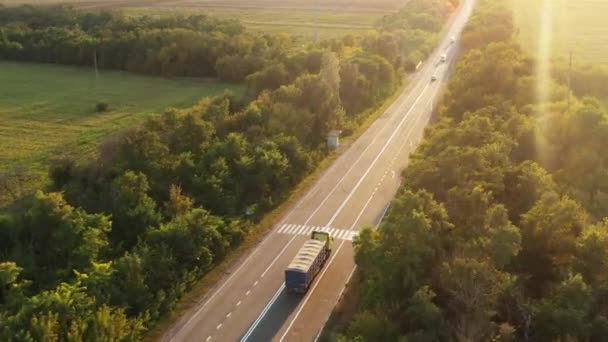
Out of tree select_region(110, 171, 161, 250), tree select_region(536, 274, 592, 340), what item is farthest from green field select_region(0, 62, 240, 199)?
tree select_region(536, 274, 592, 340)

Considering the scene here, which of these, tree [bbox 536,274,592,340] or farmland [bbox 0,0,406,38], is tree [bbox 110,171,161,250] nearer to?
tree [bbox 536,274,592,340]

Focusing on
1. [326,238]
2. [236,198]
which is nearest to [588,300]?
[326,238]

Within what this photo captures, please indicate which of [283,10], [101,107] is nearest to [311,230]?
[101,107]

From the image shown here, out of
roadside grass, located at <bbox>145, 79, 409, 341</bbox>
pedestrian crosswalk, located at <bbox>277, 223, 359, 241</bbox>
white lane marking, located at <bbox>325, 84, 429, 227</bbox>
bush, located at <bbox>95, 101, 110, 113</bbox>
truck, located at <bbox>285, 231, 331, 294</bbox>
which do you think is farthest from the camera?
bush, located at <bbox>95, 101, 110, 113</bbox>

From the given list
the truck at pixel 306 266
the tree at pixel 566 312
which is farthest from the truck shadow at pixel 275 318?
the tree at pixel 566 312

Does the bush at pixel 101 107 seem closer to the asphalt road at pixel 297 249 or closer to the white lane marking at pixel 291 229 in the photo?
the asphalt road at pixel 297 249

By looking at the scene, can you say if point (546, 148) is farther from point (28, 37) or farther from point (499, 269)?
point (28, 37)
